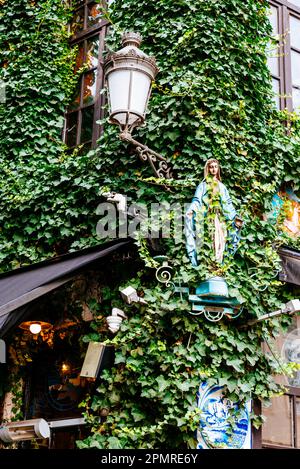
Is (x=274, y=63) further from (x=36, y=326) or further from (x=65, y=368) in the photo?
(x=65, y=368)

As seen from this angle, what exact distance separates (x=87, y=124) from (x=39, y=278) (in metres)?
2.64

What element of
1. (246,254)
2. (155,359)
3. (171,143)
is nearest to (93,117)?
(171,143)

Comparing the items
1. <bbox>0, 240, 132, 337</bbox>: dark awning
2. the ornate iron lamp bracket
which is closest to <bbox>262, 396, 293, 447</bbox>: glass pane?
<bbox>0, 240, 132, 337</bbox>: dark awning

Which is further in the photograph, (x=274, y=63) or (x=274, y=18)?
(x=274, y=18)

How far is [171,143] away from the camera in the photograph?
660 centimetres

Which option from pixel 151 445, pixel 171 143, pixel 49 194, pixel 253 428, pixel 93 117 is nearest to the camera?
pixel 151 445

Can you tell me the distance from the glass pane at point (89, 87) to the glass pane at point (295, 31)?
2469 mm

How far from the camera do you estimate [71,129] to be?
823 cm

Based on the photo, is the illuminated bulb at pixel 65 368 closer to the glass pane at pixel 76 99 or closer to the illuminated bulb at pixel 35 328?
the illuminated bulb at pixel 35 328

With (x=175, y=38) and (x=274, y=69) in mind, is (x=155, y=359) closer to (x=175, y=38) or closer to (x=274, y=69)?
(x=175, y=38)

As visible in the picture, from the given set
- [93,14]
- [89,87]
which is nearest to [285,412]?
[89,87]

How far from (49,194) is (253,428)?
10.3 ft

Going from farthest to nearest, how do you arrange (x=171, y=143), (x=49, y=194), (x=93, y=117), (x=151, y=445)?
(x=93, y=117) < (x=49, y=194) < (x=171, y=143) < (x=151, y=445)

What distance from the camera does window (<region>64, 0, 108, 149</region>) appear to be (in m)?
7.98
